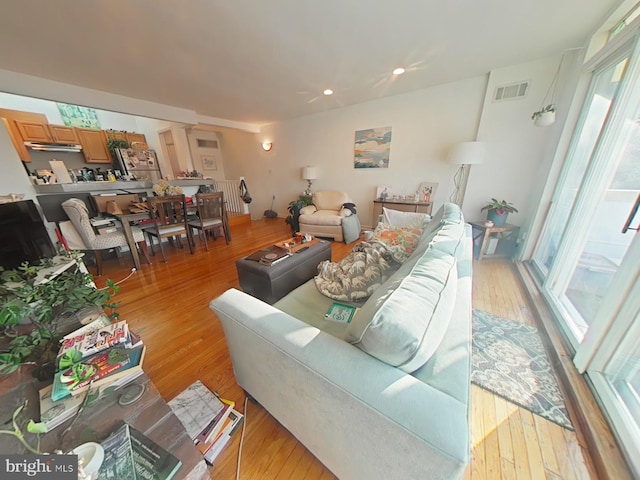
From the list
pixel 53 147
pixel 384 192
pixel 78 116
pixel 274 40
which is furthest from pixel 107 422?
pixel 78 116

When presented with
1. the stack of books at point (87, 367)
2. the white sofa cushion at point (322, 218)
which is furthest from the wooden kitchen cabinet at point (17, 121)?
the stack of books at point (87, 367)

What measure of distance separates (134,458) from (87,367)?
1.27 ft

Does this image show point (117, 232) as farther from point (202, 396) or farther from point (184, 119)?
Answer: point (202, 396)

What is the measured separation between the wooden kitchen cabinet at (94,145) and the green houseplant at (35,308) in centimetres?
502

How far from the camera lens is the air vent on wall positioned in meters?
2.54

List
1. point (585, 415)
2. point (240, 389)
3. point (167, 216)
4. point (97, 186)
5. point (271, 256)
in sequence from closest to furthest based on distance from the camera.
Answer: point (585, 415)
point (240, 389)
point (271, 256)
point (167, 216)
point (97, 186)

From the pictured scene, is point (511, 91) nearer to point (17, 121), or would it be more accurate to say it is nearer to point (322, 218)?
point (322, 218)

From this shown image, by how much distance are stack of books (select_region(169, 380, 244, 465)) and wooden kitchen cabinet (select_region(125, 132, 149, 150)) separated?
5884 mm

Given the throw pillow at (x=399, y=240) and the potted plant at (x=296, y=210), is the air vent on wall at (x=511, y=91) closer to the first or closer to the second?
the throw pillow at (x=399, y=240)

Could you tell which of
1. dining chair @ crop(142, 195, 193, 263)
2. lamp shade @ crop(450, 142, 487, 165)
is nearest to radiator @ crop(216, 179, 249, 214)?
dining chair @ crop(142, 195, 193, 263)

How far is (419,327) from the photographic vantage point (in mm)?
624

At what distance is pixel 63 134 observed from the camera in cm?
391

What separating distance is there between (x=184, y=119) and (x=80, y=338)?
4.04 m

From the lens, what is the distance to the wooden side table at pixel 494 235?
2594 mm
